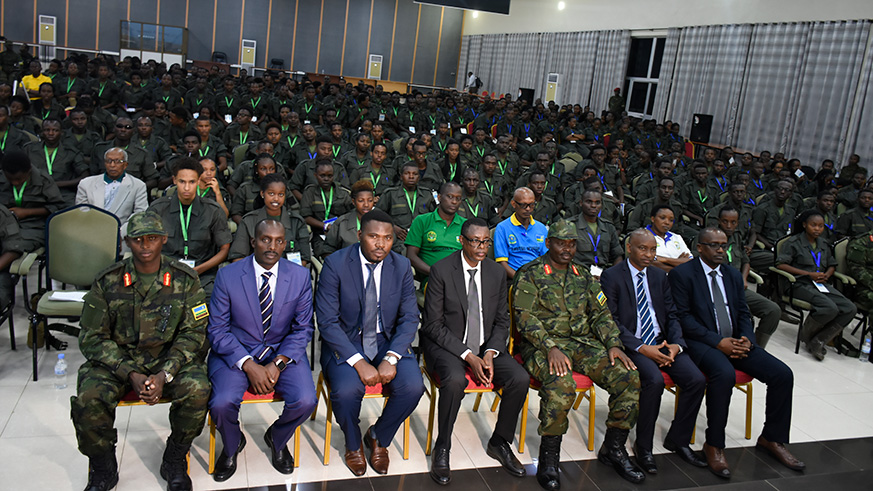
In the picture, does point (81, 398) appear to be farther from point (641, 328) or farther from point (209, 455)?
point (641, 328)

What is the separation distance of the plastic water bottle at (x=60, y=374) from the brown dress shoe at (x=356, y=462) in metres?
1.80

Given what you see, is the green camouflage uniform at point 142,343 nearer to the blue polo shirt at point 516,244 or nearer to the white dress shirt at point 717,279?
the blue polo shirt at point 516,244

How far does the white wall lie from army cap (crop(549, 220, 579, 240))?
953 centimetres

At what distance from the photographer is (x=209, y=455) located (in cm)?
305

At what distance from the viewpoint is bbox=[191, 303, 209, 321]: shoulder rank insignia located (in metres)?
2.96

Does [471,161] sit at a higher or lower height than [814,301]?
higher

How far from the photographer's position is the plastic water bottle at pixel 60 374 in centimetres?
361

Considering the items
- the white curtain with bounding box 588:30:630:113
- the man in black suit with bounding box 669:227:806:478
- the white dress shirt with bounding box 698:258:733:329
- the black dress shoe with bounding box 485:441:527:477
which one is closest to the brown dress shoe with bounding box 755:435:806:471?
the man in black suit with bounding box 669:227:806:478

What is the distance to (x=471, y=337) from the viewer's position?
135 inches

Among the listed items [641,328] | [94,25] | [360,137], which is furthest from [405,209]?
[94,25]

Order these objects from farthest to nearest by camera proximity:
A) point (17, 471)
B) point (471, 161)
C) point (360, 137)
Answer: point (471, 161), point (360, 137), point (17, 471)

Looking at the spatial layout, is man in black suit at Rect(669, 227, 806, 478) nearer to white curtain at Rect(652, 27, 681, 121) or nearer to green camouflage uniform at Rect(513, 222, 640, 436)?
green camouflage uniform at Rect(513, 222, 640, 436)

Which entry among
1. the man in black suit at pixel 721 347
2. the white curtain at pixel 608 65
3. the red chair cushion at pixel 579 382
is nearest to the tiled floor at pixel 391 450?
the man in black suit at pixel 721 347

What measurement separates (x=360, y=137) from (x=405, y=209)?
6.24ft
